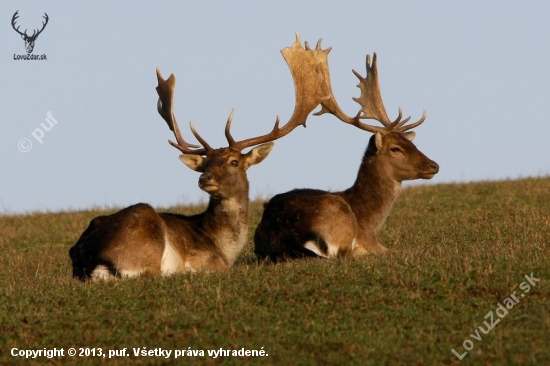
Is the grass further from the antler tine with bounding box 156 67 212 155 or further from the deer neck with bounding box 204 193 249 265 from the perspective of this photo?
the antler tine with bounding box 156 67 212 155

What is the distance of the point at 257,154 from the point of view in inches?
477

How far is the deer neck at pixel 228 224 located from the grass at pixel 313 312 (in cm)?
111

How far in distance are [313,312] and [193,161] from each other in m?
4.03

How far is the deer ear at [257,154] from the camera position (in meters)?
12.1

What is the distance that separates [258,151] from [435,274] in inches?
143

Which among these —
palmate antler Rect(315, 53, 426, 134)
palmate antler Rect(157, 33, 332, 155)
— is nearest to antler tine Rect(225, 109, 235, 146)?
palmate antler Rect(157, 33, 332, 155)

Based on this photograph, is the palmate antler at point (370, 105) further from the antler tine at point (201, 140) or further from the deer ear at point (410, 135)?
the antler tine at point (201, 140)

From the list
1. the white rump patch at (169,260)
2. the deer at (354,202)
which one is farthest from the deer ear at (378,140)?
the white rump patch at (169,260)

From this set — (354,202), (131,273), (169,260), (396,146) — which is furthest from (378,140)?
(131,273)

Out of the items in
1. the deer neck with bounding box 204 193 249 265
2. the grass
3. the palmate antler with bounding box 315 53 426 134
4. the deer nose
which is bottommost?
the grass

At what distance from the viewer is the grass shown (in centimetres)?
739

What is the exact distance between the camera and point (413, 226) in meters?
15.5

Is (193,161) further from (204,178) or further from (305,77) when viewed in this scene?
(305,77)

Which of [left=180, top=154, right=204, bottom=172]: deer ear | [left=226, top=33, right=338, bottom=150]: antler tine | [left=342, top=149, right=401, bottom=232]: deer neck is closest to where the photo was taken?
[left=180, top=154, right=204, bottom=172]: deer ear
